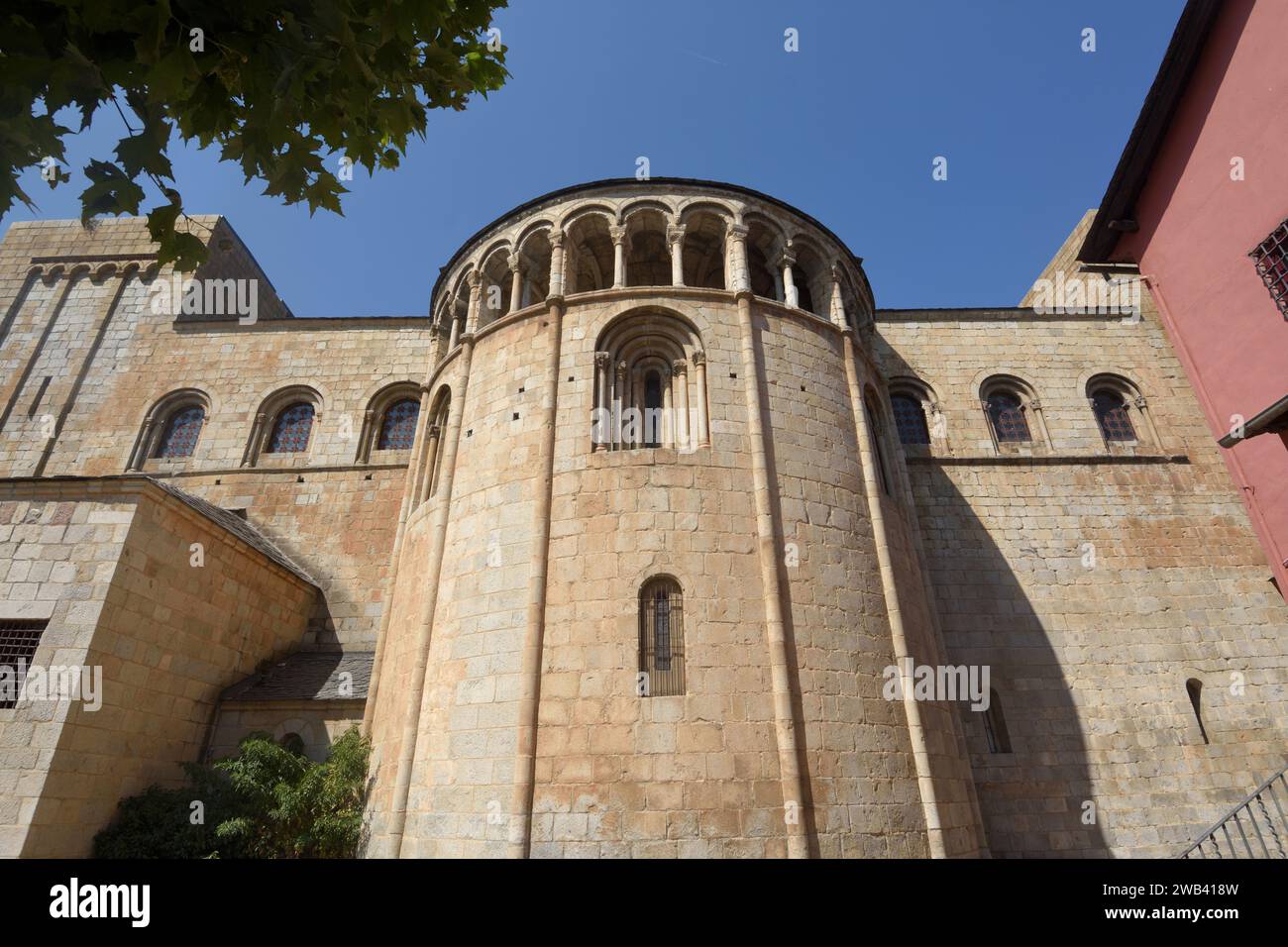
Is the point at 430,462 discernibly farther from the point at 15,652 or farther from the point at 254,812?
the point at 15,652

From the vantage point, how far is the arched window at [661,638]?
29.1 ft

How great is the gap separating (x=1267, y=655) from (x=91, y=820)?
72.8 feet

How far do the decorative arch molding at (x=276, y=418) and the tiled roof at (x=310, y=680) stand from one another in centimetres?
575

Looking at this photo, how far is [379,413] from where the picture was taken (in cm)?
1794

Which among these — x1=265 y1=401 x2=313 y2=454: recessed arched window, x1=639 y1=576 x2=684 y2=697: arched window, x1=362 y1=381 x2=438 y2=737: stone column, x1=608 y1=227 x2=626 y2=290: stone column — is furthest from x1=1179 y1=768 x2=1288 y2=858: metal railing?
x1=265 y1=401 x2=313 y2=454: recessed arched window

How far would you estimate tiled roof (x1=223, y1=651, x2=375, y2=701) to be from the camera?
1202 centimetres

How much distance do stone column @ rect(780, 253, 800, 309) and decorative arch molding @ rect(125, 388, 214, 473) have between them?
16.0 m

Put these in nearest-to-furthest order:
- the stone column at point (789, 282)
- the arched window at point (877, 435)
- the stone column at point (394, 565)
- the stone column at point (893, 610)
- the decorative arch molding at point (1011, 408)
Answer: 1. the stone column at point (893, 610)
2. the stone column at point (394, 565)
3. the stone column at point (789, 282)
4. the arched window at point (877, 435)
5. the decorative arch molding at point (1011, 408)

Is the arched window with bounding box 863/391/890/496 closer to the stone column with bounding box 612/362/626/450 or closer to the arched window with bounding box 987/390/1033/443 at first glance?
the stone column with bounding box 612/362/626/450

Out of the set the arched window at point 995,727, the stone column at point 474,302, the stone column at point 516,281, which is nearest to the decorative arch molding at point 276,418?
the stone column at point 474,302

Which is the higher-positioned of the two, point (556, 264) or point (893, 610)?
point (556, 264)

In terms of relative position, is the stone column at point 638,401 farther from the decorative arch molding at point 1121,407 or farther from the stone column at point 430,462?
the decorative arch molding at point 1121,407

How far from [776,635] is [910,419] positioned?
427 inches

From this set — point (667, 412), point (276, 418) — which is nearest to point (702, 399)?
point (667, 412)
